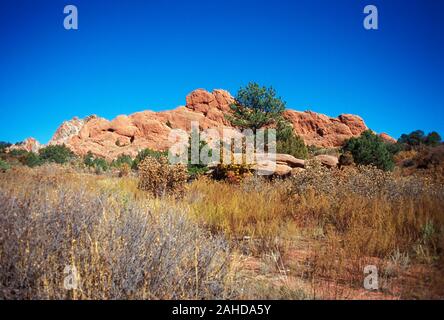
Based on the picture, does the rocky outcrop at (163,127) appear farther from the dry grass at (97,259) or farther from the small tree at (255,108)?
the dry grass at (97,259)

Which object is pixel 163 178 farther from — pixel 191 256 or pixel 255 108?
pixel 255 108

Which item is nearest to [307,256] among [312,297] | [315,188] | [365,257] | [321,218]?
[365,257]

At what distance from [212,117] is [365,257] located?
82184 millimetres

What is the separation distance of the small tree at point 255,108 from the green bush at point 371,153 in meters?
6.52

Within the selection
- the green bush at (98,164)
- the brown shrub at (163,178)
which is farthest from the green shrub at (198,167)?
the green bush at (98,164)

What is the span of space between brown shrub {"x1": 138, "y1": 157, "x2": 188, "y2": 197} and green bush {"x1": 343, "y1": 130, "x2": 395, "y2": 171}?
12.9 meters

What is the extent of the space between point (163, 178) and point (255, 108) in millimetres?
15455

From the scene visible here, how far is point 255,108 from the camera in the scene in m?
23.0

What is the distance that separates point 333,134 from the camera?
8456 cm

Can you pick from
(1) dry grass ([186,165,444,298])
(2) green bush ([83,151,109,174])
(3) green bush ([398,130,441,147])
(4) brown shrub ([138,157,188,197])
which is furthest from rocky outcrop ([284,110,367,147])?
(1) dry grass ([186,165,444,298])

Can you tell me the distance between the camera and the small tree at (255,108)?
73.0 feet

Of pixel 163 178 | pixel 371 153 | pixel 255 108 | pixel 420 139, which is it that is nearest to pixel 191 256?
pixel 163 178

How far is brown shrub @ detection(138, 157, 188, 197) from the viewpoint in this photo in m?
8.90
